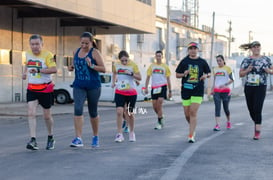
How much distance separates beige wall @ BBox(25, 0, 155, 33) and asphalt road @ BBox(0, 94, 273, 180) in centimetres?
1214

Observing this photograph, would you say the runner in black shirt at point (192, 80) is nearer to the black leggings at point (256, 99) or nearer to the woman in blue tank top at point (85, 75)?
the black leggings at point (256, 99)

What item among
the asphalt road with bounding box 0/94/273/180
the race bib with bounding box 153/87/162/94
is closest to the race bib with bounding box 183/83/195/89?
the asphalt road with bounding box 0/94/273/180

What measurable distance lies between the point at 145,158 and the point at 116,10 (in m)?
22.3

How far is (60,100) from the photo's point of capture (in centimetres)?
2595

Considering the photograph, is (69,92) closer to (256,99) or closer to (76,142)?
(256,99)

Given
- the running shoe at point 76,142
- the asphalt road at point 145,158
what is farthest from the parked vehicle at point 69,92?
the running shoe at point 76,142

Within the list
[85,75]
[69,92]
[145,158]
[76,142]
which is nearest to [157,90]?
[76,142]

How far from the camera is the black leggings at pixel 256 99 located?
1099 cm

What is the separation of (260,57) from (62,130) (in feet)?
16.2

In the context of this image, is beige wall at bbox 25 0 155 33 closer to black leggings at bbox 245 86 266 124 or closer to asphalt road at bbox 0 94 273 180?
asphalt road at bbox 0 94 273 180

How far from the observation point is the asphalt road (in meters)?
6.79

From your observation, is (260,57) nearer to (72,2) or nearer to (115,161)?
(115,161)

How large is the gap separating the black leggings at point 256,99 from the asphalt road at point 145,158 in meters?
0.51

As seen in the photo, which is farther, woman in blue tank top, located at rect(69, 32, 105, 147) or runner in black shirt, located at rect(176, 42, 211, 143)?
runner in black shirt, located at rect(176, 42, 211, 143)
